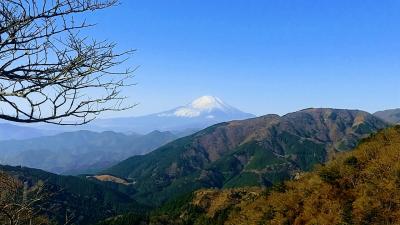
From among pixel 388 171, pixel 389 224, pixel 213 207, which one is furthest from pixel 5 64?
pixel 213 207

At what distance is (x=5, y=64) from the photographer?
823 cm

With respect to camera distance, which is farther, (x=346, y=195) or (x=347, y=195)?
(x=346, y=195)

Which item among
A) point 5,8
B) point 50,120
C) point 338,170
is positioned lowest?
point 338,170

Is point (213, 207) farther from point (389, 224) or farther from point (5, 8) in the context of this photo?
point (5, 8)

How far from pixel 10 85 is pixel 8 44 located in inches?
37.5

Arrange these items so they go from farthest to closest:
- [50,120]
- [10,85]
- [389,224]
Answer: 1. [389,224]
2. [50,120]
3. [10,85]

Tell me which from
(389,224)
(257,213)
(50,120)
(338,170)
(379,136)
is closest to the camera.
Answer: (50,120)

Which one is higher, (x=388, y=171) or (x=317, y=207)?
(x=388, y=171)

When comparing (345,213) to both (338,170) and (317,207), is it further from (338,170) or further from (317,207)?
(338,170)

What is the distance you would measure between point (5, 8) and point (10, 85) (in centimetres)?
164

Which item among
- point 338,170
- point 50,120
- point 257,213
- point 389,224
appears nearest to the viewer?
point 50,120

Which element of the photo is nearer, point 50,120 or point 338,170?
point 50,120

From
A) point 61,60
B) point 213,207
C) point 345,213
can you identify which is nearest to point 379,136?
point 345,213

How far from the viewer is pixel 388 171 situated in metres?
95.7
